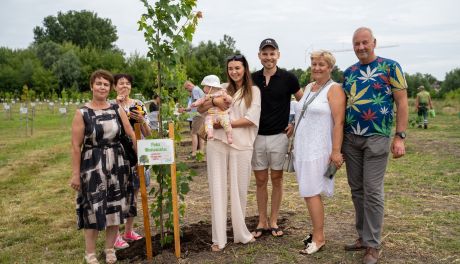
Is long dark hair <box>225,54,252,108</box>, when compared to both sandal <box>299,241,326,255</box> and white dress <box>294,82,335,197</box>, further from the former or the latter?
sandal <box>299,241,326,255</box>

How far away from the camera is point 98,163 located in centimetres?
392

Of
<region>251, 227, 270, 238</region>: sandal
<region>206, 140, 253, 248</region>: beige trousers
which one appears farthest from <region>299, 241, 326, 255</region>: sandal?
<region>206, 140, 253, 248</region>: beige trousers

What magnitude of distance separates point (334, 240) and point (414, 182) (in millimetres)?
3652

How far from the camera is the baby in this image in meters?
4.13

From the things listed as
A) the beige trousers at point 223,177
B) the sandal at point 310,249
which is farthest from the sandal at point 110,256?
the sandal at point 310,249

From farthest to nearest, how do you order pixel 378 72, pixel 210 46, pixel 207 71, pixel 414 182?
pixel 210 46 < pixel 207 71 < pixel 414 182 < pixel 378 72

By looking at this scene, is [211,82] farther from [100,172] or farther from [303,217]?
[303,217]

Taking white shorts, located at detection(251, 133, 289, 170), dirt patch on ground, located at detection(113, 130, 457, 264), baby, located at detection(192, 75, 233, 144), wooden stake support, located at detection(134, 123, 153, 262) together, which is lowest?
dirt patch on ground, located at detection(113, 130, 457, 264)

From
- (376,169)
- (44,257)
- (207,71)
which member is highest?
(207,71)

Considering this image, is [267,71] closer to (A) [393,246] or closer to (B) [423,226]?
(A) [393,246]

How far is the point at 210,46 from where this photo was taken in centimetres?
4231

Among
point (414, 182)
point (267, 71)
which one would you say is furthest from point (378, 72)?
point (414, 182)

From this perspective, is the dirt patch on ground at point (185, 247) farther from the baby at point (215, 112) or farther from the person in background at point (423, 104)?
the person in background at point (423, 104)

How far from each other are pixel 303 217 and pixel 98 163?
2971 millimetres
